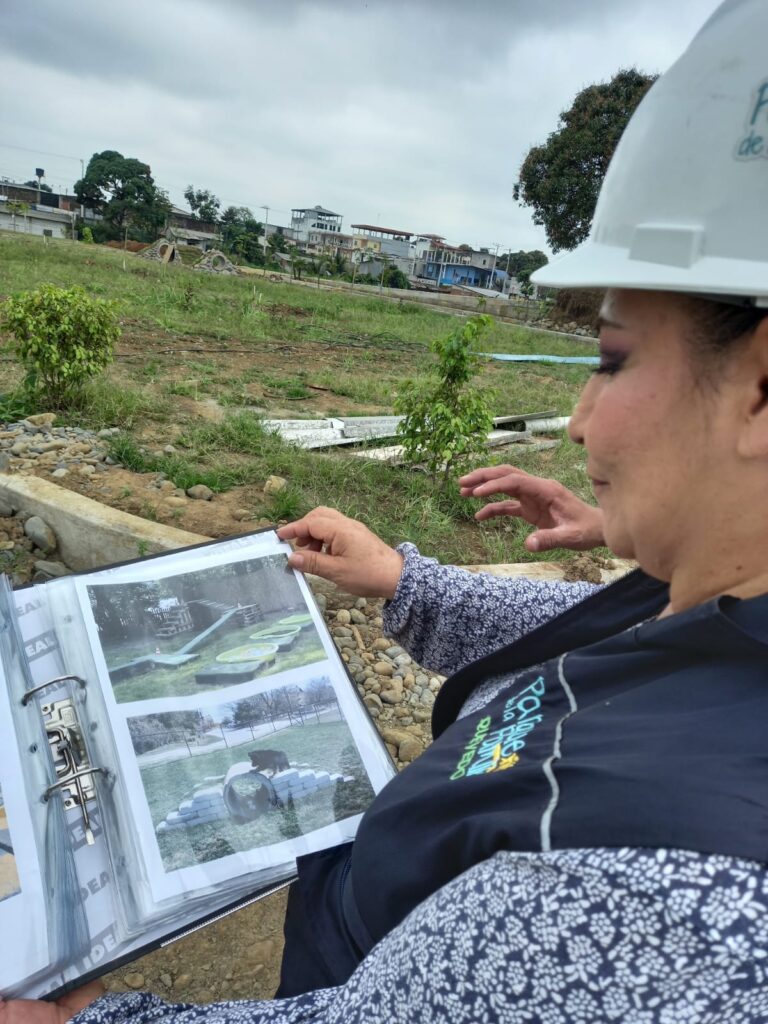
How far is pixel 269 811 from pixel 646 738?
0.74m

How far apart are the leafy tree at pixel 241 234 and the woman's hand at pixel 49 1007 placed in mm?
41817

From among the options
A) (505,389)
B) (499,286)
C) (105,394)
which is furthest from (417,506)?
(499,286)

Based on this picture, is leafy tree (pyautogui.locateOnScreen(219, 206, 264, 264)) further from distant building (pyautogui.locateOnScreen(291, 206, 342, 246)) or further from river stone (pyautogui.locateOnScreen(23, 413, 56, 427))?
river stone (pyautogui.locateOnScreen(23, 413, 56, 427))

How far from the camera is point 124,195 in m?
48.0

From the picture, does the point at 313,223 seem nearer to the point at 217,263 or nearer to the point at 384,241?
the point at 384,241

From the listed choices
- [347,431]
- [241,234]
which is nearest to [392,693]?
[347,431]

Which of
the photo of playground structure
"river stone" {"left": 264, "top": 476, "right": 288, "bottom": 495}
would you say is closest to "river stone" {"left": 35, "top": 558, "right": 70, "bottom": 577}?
"river stone" {"left": 264, "top": 476, "right": 288, "bottom": 495}

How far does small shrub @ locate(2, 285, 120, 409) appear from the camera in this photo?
4250 millimetres

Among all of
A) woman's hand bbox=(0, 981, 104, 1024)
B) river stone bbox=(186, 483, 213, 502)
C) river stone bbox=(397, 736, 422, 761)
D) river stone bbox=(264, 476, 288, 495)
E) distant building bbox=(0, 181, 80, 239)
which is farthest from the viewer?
distant building bbox=(0, 181, 80, 239)

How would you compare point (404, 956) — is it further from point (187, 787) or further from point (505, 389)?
point (505, 389)

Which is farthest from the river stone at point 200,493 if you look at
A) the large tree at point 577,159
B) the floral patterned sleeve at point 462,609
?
the large tree at point 577,159

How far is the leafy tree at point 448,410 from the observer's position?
383 centimetres

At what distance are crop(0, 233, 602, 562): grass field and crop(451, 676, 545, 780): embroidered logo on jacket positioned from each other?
242 cm

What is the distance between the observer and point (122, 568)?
53.0 inches
